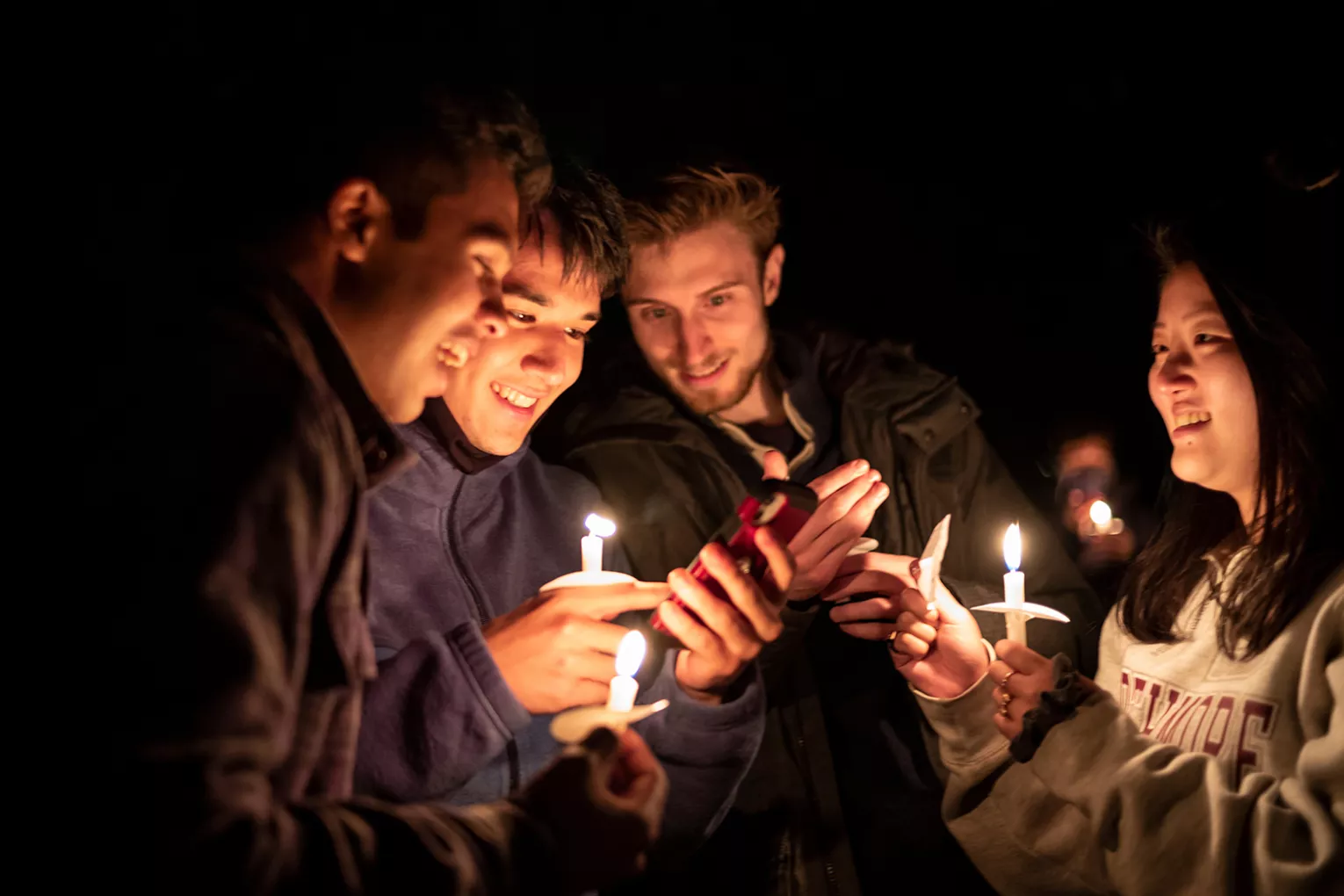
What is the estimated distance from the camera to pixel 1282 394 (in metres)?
2.27

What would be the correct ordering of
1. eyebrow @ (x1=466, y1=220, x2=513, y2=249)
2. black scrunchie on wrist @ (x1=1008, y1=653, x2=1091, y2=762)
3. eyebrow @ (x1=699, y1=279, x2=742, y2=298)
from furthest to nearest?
1. eyebrow @ (x1=699, y1=279, x2=742, y2=298)
2. black scrunchie on wrist @ (x1=1008, y1=653, x2=1091, y2=762)
3. eyebrow @ (x1=466, y1=220, x2=513, y2=249)

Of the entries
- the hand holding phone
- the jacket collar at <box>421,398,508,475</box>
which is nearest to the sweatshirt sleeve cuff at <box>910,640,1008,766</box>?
the hand holding phone

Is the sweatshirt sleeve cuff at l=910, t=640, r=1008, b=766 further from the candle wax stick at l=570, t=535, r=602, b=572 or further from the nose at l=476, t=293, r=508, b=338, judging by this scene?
the nose at l=476, t=293, r=508, b=338

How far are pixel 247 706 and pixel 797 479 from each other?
2241 millimetres

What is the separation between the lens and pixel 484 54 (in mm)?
2014

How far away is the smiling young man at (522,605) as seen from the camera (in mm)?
2043

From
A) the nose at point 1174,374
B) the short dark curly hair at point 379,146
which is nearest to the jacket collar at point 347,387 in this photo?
the short dark curly hair at point 379,146

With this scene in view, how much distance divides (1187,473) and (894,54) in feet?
6.46

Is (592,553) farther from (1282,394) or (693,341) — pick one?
(1282,394)

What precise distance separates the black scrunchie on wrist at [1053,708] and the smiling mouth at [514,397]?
1.38 meters

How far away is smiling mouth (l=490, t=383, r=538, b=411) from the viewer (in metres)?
2.51

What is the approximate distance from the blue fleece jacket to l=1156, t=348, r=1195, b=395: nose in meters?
1.22

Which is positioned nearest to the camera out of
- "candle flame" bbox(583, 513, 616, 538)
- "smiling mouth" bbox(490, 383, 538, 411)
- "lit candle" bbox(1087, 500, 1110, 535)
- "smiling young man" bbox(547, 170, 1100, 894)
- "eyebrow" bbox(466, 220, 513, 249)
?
"eyebrow" bbox(466, 220, 513, 249)

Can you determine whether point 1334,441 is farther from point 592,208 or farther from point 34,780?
point 34,780
